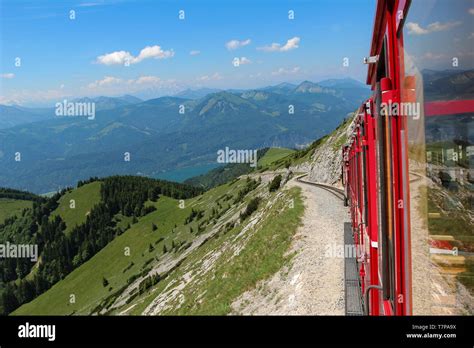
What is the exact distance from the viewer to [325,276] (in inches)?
678

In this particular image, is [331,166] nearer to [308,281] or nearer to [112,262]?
[308,281]

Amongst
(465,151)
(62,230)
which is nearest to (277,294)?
(465,151)

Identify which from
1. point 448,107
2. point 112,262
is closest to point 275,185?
point 448,107

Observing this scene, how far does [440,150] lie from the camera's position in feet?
9.13

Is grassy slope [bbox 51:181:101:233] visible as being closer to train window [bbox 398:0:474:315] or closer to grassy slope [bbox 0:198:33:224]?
grassy slope [bbox 0:198:33:224]

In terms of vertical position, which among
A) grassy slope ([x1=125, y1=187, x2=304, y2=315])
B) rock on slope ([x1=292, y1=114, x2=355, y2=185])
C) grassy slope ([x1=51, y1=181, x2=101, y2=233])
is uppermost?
rock on slope ([x1=292, y1=114, x2=355, y2=185])

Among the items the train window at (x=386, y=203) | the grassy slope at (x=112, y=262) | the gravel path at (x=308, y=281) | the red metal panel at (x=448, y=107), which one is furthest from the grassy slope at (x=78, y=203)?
the red metal panel at (x=448, y=107)

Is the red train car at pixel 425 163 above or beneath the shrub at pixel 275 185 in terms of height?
above

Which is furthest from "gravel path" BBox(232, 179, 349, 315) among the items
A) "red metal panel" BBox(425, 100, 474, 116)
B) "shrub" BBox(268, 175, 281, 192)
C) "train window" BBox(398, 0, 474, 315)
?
"shrub" BBox(268, 175, 281, 192)

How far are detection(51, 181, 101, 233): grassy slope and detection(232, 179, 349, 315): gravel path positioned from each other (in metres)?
138

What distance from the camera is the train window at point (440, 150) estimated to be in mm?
2498

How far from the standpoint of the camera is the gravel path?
1543 cm

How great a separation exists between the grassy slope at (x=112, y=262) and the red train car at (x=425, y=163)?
8553cm

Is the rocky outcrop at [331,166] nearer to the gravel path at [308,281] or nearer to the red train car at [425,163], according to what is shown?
the gravel path at [308,281]
